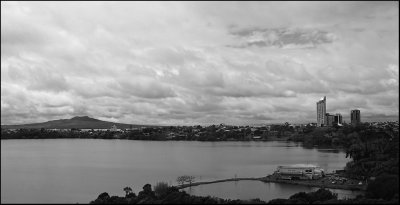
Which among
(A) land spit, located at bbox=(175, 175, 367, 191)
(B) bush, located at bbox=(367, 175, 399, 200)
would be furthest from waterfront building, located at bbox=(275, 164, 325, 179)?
(B) bush, located at bbox=(367, 175, 399, 200)

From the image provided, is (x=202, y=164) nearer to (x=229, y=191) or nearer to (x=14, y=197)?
(x=229, y=191)

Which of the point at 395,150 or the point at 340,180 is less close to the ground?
the point at 395,150

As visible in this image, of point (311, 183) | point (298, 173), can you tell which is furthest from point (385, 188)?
point (298, 173)

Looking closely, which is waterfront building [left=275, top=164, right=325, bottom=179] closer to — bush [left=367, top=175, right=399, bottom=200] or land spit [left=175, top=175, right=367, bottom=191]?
land spit [left=175, top=175, right=367, bottom=191]

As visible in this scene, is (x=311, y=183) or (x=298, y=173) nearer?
(x=311, y=183)

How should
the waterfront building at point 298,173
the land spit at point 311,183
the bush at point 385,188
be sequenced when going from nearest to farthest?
the bush at point 385,188 < the land spit at point 311,183 < the waterfront building at point 298,173

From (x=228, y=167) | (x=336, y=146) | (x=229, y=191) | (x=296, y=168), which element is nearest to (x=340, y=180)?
(x=296, y=168)

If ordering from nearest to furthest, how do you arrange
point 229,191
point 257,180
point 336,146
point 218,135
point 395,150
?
1. point 229,191
2. point 395,150
3. point 257,180
4. point 336,146
5. point 218,135

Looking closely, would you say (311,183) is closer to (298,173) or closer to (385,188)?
(298,173)

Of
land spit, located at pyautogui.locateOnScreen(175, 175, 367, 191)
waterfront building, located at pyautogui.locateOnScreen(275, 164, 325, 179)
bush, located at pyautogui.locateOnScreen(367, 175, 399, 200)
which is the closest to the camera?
bush, located at pyautogui.locateOnScreen(367, 175, 399, 200)

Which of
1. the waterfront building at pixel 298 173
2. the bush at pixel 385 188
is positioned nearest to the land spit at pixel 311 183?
the waterfront building at pixel 298 173

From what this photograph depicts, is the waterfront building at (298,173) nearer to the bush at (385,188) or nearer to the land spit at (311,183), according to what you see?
the land spit at (311,183)
